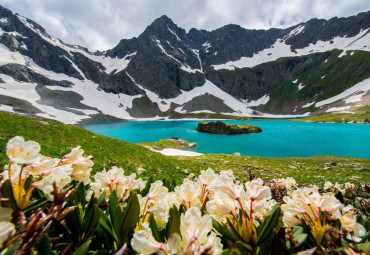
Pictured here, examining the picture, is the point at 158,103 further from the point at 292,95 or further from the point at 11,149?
the point at 11,149

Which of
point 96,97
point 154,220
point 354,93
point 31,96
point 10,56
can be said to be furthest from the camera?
point 96,97

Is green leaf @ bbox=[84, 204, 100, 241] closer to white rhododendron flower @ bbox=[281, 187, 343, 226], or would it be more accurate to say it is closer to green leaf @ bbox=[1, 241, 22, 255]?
green leaf @ bbox=[1, 241, 22, 255]

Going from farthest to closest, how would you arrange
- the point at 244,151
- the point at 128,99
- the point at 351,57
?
the point at 128,99 < the point at 351,57 < the point at 244,151

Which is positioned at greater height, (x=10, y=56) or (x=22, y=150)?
(x=10, y=56)

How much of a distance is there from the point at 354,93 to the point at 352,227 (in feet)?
621

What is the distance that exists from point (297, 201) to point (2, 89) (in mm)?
165175

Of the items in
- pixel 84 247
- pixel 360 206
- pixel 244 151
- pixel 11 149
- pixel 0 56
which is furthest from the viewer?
pixel 0 56

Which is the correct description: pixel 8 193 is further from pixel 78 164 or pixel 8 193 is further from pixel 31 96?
pixel 31 96

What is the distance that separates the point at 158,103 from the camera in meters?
186

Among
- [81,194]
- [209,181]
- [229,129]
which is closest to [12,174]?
[81,194]

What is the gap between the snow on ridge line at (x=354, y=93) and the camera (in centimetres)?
12951

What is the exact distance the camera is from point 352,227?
1.38 metres

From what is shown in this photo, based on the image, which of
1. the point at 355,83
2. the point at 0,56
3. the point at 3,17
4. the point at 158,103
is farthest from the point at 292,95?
the point at 3,17

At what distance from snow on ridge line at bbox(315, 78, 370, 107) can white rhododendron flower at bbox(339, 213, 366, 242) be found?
177256 millimetres
